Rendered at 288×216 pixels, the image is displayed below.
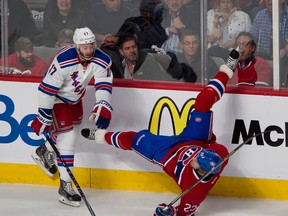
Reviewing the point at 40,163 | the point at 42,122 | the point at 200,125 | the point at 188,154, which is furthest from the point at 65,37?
the point at 188,154

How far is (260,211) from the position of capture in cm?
740

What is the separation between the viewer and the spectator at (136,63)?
25.5 ft

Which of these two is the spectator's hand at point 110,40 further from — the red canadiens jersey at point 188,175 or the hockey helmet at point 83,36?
the red canadiens jersey at point 188,175

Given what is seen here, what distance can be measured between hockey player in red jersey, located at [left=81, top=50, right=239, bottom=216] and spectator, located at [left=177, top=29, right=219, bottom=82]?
0.24 m

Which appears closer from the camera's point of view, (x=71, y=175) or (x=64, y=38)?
(x=71, y=175)

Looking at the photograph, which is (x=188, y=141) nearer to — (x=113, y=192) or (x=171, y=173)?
(x=171, y=173)

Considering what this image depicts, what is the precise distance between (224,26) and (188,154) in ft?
3.03

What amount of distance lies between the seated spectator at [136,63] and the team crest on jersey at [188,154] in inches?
27.4

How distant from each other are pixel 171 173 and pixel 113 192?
26.8 inches

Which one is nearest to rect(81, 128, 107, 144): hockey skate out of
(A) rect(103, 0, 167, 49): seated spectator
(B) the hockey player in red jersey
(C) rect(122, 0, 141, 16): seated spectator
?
(B) the hockey player in red jersey

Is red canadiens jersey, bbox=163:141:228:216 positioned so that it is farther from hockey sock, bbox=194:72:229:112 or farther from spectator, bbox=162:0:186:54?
spectator, bbox=162:0:186:54

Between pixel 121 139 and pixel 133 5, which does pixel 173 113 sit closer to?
pixel 121 139

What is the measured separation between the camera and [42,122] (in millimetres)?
7473

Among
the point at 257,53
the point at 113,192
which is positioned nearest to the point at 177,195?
the point at 113,192
